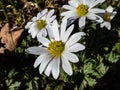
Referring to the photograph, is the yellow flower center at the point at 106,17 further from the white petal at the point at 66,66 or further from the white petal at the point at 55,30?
the white petal at the point at 66,66

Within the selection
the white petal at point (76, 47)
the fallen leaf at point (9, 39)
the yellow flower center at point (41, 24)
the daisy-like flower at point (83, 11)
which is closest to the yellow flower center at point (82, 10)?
the daisy-like flower at point (83, 11)

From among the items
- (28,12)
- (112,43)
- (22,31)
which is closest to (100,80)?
(112,43)

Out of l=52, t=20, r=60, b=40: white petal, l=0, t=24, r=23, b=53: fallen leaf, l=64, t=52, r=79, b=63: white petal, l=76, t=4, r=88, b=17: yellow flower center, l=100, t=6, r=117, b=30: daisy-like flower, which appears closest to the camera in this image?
l=64, t=52, r=79, b=63: white petal

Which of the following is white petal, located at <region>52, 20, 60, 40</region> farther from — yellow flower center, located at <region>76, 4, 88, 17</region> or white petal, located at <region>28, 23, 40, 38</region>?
white petal, located at <region>28, 23, 40, 38</region>

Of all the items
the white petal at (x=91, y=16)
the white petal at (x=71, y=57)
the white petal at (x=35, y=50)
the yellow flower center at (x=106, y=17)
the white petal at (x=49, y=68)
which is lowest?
the white petal at (x=49, y=68)

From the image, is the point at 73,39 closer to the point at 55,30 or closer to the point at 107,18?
the point at 55,30

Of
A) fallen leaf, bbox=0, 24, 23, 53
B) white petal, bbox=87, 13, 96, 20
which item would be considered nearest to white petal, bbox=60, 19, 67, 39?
white petal, bbox=87, 13, 96, 20

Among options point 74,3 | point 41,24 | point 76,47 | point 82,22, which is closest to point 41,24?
point 41,24

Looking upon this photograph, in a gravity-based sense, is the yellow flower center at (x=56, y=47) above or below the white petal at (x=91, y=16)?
below
